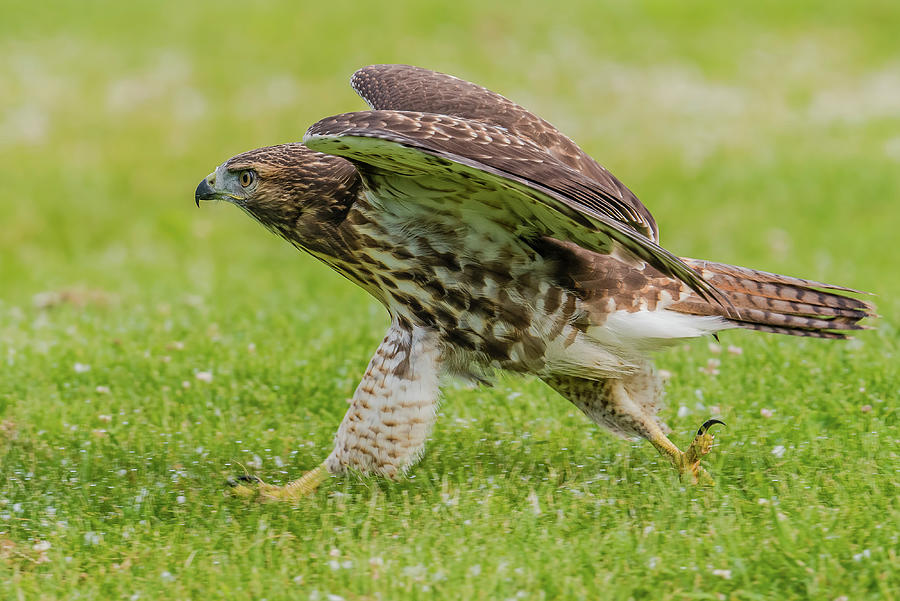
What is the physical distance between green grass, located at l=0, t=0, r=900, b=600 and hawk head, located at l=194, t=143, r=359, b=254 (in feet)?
4.09

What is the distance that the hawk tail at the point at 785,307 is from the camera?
5.28 metres

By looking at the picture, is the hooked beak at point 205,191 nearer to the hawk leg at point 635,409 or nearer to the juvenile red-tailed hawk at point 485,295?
the juvenile red-tailed hawk at point 485,295

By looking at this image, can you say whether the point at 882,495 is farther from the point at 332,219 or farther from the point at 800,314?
the point at 332,219

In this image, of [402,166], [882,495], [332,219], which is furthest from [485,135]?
[882,495]

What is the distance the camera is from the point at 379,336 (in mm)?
7789

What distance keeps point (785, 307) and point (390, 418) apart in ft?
6.47

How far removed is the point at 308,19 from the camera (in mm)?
16734

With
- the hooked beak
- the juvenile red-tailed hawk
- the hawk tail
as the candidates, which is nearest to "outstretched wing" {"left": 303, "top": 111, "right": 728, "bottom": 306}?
the juvenile red-tailed hawk

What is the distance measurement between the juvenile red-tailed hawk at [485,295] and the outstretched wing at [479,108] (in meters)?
0.01

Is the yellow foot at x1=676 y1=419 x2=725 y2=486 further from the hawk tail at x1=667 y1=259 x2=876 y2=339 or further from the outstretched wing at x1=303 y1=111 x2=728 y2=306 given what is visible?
the outstretched wing at x1=303 y1=111 x2=728 y2=306

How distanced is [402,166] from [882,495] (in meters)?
2.45

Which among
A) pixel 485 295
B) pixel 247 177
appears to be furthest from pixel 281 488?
pixel 247 177

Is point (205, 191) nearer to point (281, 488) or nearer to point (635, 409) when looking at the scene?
point (281, 488)

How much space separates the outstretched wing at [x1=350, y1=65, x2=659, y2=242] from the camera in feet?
17.7
